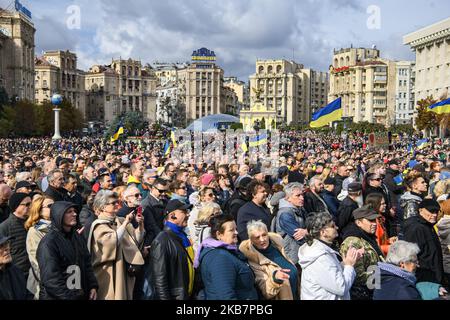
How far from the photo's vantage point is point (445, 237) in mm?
6367

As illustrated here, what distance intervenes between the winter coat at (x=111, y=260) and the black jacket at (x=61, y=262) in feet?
0.52

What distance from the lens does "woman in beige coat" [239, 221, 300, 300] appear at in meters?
4.79

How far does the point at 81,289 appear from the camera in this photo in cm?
463

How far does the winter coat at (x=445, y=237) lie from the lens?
6.21 meters

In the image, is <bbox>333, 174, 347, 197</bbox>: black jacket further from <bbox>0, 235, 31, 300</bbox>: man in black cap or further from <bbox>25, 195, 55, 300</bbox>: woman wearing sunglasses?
<bbox>0, 235, 31, 300</bbox>: man in black cap

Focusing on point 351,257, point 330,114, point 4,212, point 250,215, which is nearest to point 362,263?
point 351,257

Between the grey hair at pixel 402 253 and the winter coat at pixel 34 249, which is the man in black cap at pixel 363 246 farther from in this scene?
Answer: the winter coat at pixel 34 249

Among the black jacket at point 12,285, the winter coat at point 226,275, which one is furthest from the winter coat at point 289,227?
the black jacket at point 12,285
